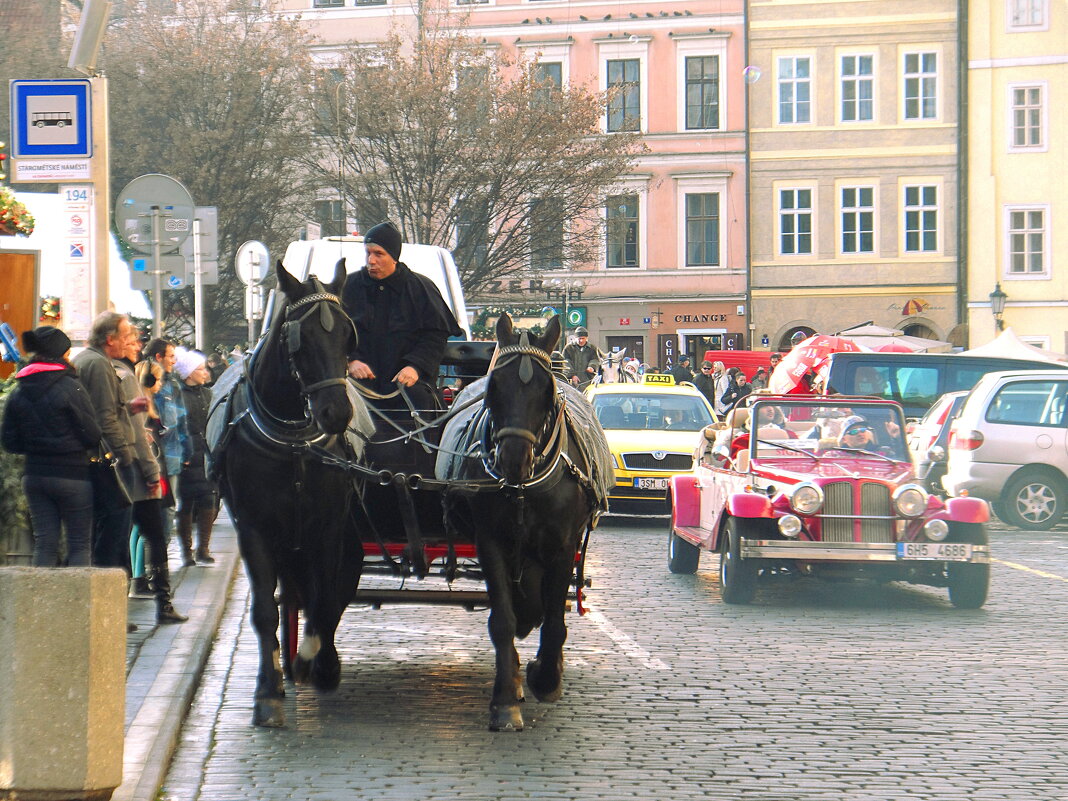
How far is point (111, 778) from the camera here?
5.87m

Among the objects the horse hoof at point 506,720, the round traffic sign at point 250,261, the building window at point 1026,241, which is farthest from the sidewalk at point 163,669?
the building window at point 1026,241

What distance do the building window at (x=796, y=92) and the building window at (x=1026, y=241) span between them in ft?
24.1

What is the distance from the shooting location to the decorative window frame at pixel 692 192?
2094 inches

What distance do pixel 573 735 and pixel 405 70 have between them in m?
35.1

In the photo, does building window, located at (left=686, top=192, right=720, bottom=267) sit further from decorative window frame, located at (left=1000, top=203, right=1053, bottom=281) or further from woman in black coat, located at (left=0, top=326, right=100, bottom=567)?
woman in black coat, located at (left=0, top=326, right=100, bottom=567)

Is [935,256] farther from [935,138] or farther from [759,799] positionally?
[759,799]

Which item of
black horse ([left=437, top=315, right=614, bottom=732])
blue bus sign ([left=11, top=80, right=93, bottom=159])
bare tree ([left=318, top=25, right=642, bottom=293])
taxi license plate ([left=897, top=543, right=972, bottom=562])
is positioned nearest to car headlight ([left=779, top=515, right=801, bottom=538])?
taxi license plate ([left=897, top=543, right=972, bottom=562])

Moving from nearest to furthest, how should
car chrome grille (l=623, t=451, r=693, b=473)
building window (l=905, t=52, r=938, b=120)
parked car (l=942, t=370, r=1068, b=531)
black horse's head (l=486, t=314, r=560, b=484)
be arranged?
1. black horse's head (l=486, t=314, r=560, b=484)
2. car chrome grille (l=623, t=451, r=693, b=473)
3. parked car (l=942, t=370, r=1068, b=531)
4. building window (l=905, t=52, r=938, b=120)

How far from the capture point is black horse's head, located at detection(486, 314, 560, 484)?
7.25 meters

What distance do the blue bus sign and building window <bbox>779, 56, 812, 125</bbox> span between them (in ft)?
144

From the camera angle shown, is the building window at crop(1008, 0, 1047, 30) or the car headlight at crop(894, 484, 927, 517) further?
the building window at crop(1008, 0, 1047, 30)

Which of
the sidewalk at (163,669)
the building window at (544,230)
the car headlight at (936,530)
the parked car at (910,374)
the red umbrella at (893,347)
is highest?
the building window at (544,230)

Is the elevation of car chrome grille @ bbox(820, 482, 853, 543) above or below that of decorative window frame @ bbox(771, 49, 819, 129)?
below

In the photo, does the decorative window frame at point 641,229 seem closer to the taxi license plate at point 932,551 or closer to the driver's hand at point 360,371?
the taxi license plate at point 932,551
